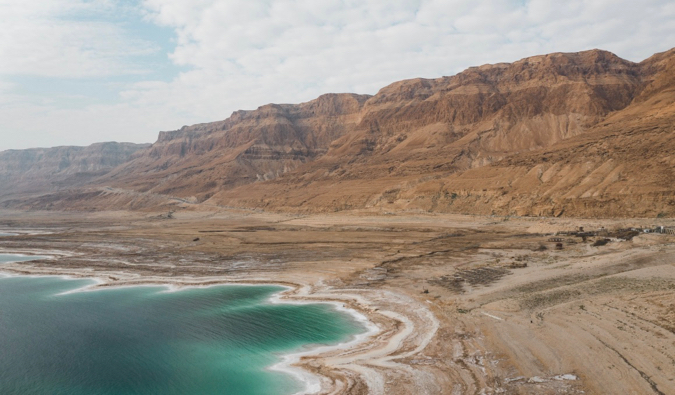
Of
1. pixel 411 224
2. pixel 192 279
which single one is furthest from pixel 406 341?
pixel 411 224

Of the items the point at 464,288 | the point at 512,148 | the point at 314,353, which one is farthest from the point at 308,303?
the point at 512,148

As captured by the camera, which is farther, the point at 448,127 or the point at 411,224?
the point at 448,127

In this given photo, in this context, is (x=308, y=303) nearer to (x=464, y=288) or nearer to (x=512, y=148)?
(x=464, y=288)

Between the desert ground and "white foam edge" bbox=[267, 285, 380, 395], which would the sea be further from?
the desert ground

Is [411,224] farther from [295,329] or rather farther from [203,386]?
[203,386]

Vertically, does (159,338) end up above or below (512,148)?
below

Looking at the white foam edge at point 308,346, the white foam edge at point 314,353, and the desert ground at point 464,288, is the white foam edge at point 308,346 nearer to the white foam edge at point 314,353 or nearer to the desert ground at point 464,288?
the white foam edge at point 314,353

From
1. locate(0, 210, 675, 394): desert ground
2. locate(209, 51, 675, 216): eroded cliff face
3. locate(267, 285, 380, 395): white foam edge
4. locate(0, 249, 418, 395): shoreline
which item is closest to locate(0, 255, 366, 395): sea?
locate(267, 285, 380, 395): white foam edge
